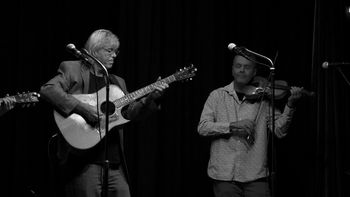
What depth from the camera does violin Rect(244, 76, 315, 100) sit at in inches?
157

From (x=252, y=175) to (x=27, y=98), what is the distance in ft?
6.13

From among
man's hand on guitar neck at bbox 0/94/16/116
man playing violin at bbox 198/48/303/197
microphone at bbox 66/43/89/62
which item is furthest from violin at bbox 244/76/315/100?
man's hand on guitar neck at bbox 0/94/16/116

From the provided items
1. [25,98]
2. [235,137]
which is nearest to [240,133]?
[235,137]

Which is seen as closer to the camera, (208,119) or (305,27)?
(208,119)

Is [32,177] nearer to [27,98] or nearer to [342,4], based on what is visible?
[27,98]

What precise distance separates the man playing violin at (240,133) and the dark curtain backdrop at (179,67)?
0.60 meters

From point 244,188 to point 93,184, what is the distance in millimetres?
1181

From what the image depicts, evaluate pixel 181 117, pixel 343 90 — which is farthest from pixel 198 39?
pixel 343 90

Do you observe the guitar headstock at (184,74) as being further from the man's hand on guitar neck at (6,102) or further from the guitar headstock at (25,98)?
the man's hand on guitar neck at (6,102)

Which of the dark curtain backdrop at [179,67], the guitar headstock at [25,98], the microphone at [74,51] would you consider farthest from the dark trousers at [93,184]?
the dark curtain backdrop at [179,67]

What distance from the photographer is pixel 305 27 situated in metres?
4.87

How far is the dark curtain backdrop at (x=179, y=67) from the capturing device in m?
4.42

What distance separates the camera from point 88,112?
365cm

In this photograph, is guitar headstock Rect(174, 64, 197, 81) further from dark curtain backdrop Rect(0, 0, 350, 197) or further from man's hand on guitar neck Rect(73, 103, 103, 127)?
dark curtain backdrop Rect(0, 0, 350, 197)
